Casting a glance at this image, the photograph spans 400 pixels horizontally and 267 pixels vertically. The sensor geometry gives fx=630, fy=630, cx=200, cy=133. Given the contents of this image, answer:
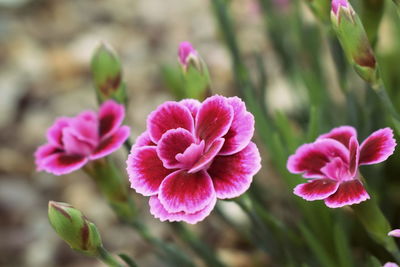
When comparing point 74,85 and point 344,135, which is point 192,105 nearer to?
point 344,135

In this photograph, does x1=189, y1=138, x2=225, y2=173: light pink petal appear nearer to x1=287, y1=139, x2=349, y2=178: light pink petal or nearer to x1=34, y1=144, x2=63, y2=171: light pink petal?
x1=287, y1=139, x2=349, y2=178: light pink petal

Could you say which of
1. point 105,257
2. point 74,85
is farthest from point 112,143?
point 74,85

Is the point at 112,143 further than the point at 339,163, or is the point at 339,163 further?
the point at 112,143

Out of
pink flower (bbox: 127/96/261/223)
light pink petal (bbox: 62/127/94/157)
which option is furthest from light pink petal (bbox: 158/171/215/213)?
light pink petal (bbox: 62/127/94/157)

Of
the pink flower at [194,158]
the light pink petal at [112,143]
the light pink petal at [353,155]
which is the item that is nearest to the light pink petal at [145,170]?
the pink flower at [194,158]

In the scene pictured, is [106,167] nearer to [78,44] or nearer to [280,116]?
[280,116]
